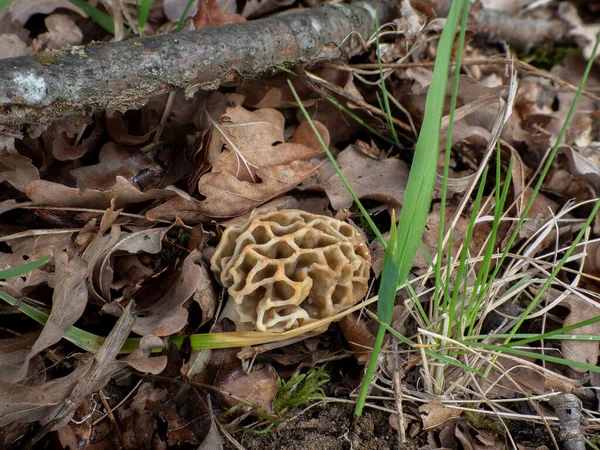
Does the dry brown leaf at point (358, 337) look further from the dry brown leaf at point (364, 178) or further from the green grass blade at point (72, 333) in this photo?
the green grass blade at point (72, 333)

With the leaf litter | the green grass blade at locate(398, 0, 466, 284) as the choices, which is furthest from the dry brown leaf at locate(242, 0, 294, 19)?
the green grass blade at locate(398, 0, 466, 284)

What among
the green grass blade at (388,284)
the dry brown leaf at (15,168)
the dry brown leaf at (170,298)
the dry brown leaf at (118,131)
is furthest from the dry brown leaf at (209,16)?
the green grass blade at (388,284)

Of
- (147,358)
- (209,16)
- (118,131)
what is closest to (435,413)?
(147,358)

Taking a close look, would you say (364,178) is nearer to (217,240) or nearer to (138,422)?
(217,240)

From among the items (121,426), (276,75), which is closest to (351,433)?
(121,426)

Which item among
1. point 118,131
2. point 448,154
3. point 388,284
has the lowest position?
point 388,284

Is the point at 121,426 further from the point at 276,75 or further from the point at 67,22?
the point at 67,22
